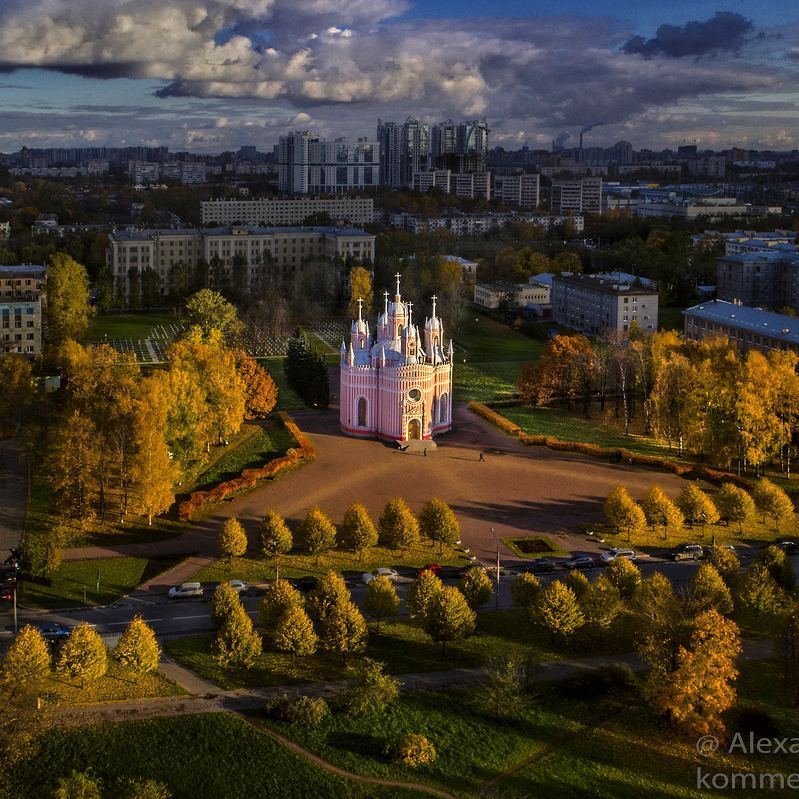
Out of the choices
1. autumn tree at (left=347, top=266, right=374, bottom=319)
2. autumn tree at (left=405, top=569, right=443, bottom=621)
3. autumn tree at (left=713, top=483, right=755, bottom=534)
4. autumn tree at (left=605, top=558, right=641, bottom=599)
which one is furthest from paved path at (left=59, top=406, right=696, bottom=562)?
autumn tree at (left=347, top=266, right=374, bottom=319)

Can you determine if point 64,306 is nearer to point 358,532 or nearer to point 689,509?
point 358,532

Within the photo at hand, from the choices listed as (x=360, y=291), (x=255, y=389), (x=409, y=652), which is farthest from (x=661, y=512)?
(x=360, y=291)

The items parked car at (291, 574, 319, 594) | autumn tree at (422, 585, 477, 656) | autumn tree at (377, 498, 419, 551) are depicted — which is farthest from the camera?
autumn tree at (377, 498, 419, 551)

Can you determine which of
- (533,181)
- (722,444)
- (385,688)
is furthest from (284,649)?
(533,181)

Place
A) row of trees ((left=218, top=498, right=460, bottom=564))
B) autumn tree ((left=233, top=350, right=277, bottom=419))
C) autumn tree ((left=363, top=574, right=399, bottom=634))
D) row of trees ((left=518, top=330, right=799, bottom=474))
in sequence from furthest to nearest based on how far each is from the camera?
autumn tree ((left=233, top=350, right=277, bottom=419)) → row of trees ((left=518, top=330, right=799, bottom=474)) → row of trees ((left=218, top=498, right=460, bottom=564)) → autumn tree ((left=363, top=574, right=399, bottom=634))

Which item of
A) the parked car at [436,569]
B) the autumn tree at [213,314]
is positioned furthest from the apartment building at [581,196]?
the parked car at [436,569]

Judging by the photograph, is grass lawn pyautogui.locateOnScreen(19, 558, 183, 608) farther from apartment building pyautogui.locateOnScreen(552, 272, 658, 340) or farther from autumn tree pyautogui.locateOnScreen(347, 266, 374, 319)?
autumn tree pyautogui.locateOnScreen(347, 266, 374, 319)
